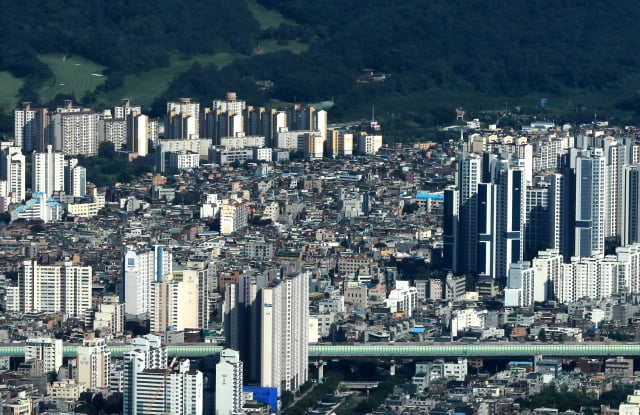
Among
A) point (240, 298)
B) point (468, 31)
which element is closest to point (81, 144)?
point (468, 31)

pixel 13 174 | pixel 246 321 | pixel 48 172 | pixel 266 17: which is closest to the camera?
pixel 246 321

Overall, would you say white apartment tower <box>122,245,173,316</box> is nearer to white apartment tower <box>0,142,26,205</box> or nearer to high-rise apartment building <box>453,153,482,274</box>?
high-rise apartment building <box>453,153,482,274</box>

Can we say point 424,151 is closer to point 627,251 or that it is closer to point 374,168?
point 374,168

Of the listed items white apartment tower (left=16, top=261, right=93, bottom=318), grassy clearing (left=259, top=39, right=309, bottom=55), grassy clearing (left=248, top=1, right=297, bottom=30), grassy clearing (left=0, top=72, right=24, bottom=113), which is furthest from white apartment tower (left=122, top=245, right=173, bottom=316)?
grassy clearing (left=248, top=1, right=297, bottom=30)

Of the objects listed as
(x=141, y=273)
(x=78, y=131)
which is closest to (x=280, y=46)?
(x=78, y=131)

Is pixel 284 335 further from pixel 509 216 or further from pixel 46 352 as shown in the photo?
pixel 509 216

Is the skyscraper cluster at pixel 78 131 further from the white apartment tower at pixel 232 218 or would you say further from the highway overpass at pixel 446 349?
the highway overpass at pixel 446 349

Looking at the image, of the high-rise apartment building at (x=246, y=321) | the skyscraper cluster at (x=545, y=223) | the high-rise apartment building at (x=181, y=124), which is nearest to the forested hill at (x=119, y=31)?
the high-rise apartment building at (x=181, y=124)
